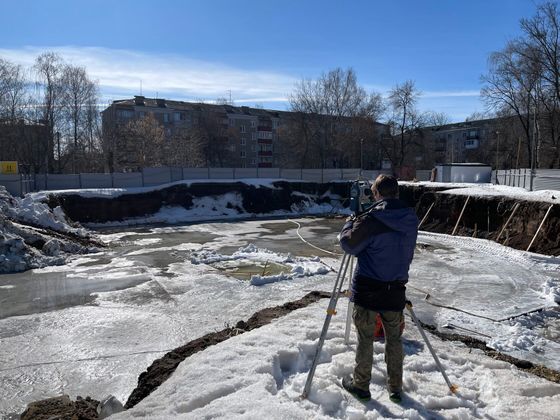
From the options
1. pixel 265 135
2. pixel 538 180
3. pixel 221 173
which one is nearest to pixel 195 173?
pixel 221 173

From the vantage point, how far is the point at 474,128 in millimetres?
90938

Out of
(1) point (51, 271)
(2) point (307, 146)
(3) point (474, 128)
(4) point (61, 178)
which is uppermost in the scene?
(3) point (474, 128)

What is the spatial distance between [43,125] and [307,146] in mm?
32955

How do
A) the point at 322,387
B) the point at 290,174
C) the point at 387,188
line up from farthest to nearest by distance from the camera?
Result: the point at 290,174 < the point at 322,387 < the point at 387,188

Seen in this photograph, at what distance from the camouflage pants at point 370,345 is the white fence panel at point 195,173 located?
33.0 m

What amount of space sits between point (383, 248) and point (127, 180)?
3102 centimetres

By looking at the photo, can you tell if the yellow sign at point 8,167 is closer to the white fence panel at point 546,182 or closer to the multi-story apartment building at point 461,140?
the white fence panel at point 546,182

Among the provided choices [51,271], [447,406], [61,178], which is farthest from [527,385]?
[61,178]

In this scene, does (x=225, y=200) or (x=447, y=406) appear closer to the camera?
(x=447, y=406)

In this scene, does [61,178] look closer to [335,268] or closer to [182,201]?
[182,201]

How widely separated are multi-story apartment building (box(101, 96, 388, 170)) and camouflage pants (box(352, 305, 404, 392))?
163ft

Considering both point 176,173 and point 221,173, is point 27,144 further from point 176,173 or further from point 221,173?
point 221,173

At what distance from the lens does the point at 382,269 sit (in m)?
3.73

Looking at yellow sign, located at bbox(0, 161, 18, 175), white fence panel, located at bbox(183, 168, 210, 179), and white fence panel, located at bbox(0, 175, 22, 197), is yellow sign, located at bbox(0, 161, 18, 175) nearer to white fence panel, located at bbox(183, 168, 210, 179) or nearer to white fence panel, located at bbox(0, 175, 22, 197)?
white fence panel, located at bbox(0, 175, 22, 197)
